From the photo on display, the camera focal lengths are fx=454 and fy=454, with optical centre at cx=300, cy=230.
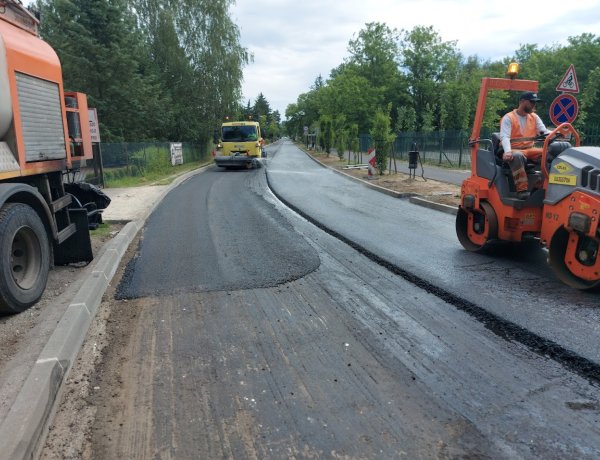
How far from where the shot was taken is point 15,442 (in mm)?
2379

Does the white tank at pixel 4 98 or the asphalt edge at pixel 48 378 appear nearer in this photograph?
the asphalt edge at pixel 48 378

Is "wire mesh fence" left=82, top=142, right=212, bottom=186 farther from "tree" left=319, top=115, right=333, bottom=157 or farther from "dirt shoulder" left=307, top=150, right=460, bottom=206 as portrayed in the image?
"tree" left=319, top=115, right=333, bottom=157

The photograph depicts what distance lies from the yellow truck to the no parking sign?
18442 mm

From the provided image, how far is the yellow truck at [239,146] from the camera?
25.9 m

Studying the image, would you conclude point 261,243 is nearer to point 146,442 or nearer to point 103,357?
point 103,357

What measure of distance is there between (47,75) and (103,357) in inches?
142

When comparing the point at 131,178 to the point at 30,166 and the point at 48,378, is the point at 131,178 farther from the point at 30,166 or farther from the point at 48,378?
the point at 48,378

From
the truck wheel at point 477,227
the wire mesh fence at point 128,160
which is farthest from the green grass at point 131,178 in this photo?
the truck wheel at point 477,227

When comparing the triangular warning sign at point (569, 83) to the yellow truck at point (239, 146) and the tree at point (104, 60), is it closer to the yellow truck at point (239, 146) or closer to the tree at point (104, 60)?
the yellow truck at point (239, 146)

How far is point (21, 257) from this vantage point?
4.66m

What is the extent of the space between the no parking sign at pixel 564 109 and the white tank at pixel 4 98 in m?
9.57

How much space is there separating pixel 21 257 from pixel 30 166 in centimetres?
98

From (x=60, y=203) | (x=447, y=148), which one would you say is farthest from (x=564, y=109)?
(x=447, y=148)

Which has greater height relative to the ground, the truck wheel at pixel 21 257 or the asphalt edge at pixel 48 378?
the truck wheel at pixel 21 257
